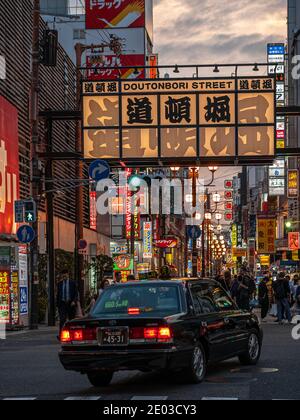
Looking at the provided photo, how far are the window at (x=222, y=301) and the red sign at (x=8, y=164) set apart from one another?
52.0 ft

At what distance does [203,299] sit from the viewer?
14.5m

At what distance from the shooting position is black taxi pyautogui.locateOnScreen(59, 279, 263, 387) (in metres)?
12.7

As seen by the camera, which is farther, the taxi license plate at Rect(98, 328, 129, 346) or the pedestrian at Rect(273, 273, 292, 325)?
the pedestrian at Rect(273, 273, 292, 325)

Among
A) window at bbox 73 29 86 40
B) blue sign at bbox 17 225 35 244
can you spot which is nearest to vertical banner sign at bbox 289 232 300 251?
window at bbox 73 29 86 40

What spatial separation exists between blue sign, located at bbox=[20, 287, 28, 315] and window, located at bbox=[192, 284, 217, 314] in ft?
51.7

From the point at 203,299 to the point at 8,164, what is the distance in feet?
60.8

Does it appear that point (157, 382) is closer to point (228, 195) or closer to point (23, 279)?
point (23, 279)

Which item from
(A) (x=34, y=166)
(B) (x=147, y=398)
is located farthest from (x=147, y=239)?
(B) (x=147, y=398)

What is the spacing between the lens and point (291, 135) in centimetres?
10506

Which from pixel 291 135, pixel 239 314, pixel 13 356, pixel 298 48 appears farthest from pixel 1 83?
pixel 291 135

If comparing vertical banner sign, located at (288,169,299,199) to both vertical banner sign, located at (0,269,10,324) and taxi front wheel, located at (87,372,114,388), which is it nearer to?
vertical banner sign, located at (0,269,10,324)

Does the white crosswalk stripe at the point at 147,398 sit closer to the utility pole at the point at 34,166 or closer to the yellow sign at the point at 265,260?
the utility pole at the point at 34,166

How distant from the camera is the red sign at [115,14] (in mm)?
80750

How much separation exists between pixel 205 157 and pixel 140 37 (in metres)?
57.1
